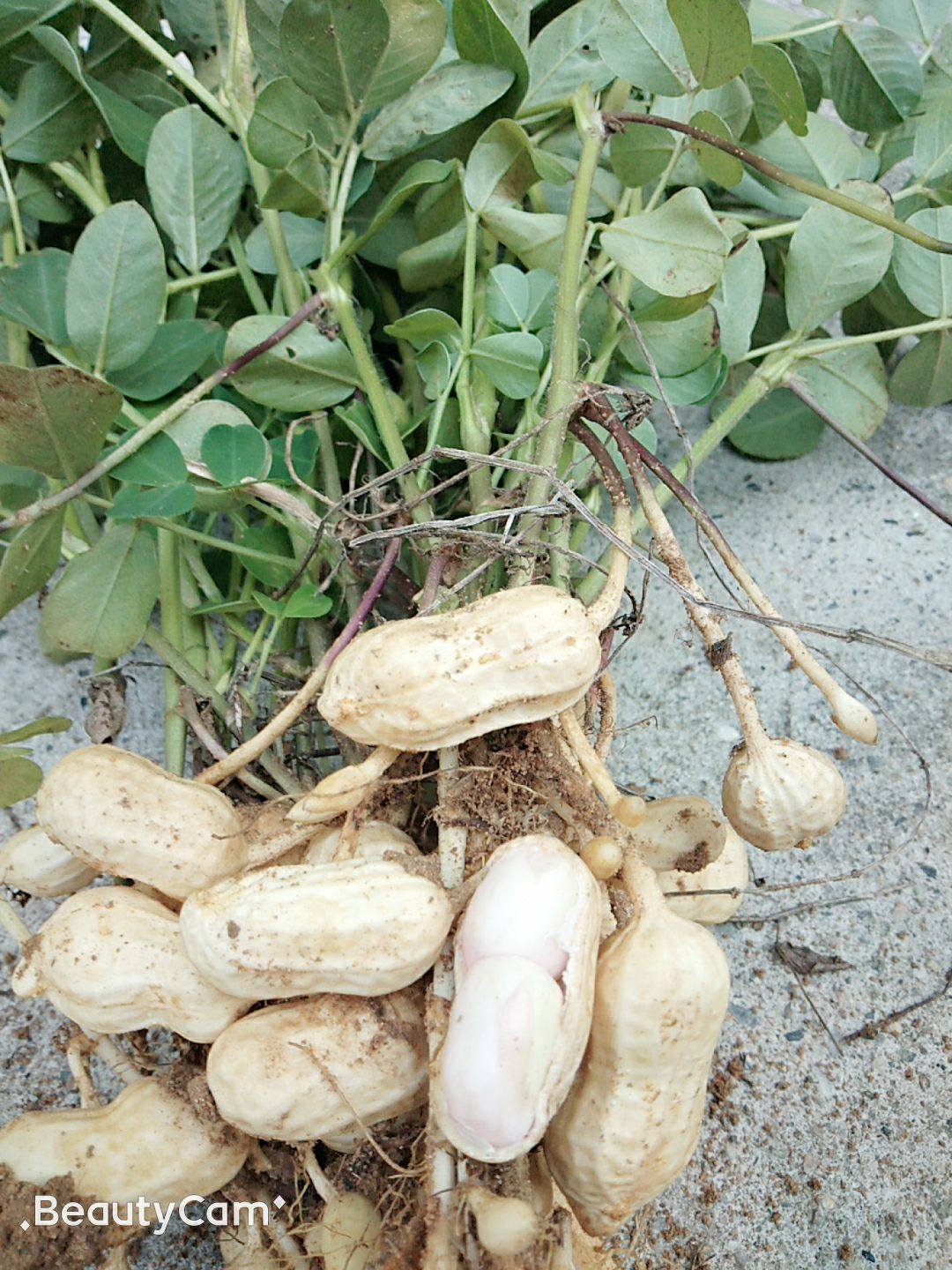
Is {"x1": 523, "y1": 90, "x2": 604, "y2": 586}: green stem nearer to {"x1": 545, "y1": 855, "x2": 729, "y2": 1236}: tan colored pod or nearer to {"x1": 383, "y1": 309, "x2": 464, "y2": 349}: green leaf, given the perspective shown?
{"x1": 383, "y1": 309, "x2": 464, "y2": 349}: green leaf

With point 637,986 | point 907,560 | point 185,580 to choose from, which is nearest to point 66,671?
point 185,580

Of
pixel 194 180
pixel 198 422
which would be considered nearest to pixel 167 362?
pixel 198 422

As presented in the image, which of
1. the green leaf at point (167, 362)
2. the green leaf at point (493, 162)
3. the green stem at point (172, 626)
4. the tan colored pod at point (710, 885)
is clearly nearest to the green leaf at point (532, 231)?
the green leaf at point (493, 162)

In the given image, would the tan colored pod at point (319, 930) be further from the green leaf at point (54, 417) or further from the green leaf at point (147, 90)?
the green leaf at point (147, 90)

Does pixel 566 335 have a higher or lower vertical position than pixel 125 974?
higher

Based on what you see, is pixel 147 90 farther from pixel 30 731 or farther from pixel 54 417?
pixel 30 731

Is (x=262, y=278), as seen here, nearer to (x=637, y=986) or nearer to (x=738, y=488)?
(x=738, y=488)

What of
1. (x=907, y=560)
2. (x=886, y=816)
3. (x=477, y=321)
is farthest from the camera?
(x=907, y=560)
